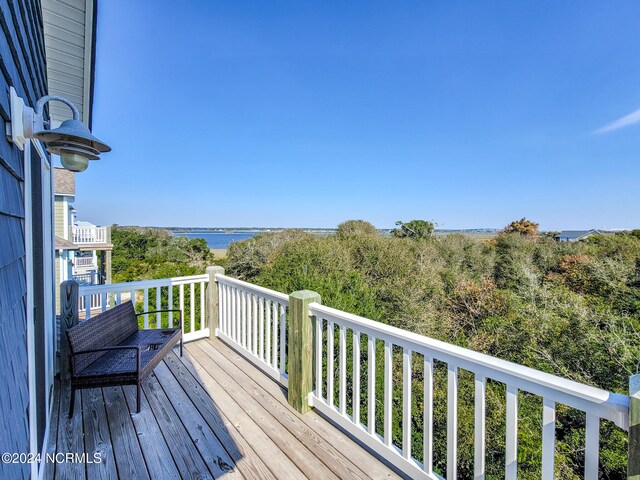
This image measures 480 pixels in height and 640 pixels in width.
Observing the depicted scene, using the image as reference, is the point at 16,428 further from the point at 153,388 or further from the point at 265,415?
the point at 153,388

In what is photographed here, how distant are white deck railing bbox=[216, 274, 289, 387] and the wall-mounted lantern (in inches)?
69.6

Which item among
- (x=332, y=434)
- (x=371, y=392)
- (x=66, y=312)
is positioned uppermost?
(x=66, y=312)

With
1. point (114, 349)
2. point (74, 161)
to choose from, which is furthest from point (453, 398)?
point (74, 161)

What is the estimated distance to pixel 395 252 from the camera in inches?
501

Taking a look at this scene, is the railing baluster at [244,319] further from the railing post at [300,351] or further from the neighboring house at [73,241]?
the neighboring house at [73,241]

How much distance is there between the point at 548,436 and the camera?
1227 millimetres

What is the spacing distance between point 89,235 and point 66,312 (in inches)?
Result: 519

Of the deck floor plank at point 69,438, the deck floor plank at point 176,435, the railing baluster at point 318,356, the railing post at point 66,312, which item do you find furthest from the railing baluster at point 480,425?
the railing post at point 66,312

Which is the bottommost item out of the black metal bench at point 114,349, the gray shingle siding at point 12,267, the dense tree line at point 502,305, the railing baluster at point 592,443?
the dense tree line at point 502,305

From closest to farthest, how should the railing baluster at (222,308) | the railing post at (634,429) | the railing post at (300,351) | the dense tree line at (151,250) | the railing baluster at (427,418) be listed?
1. the railing post at (634,429)
2. the railing baluster at (427,418)
3. the railing post at (300,351)
4. the railing baluster at (222,308)
5. the dense tree line at (151,250)

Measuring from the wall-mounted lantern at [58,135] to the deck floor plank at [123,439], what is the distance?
1821 mm

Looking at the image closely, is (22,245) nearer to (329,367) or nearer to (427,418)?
(329,367)

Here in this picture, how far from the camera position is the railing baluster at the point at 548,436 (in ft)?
3.96

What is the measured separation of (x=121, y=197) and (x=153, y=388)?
1413cm
